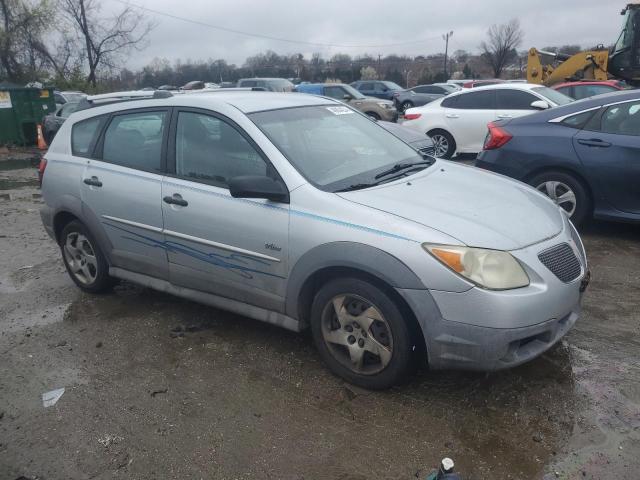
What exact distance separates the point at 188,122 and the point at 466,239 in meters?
2.18

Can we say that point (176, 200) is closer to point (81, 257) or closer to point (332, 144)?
point (332, 144)

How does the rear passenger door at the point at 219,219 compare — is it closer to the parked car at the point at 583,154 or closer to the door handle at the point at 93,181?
the door handle at the point at 93,181

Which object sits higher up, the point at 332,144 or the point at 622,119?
the point at 332,144

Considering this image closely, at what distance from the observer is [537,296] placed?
296cm

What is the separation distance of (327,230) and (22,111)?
1696cm

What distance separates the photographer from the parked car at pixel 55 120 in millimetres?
15633

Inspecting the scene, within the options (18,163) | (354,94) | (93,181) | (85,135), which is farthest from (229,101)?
(354,94)

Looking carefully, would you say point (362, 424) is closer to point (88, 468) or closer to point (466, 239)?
point (466, 239)

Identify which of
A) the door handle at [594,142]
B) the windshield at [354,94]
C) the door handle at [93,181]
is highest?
the door handle at [93,181]

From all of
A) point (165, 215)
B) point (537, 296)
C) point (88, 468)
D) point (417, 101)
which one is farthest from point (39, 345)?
point (417, 101)

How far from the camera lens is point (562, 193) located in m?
5.97

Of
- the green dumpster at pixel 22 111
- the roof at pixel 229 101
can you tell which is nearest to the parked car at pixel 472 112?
the roof at pixel 229 101

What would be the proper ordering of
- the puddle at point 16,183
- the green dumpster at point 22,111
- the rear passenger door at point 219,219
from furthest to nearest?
the green dumpster at point 22,111 < the puddle at point 16,183 < the rear passenger door at point 219,219

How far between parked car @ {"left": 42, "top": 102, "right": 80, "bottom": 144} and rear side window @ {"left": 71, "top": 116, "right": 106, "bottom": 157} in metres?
11.5
